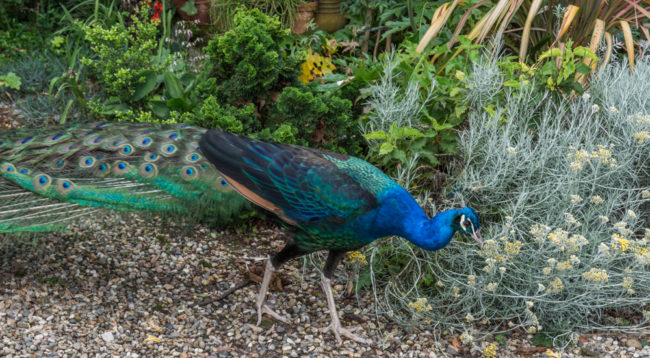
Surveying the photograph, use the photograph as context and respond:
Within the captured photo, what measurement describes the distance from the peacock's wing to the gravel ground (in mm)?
564

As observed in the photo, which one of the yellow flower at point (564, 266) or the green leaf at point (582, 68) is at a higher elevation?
the green leaf at point (582, 68)

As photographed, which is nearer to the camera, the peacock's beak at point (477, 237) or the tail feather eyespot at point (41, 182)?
the peacock's beak at point (477, 237)

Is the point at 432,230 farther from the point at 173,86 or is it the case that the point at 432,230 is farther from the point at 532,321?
the point at 173,86

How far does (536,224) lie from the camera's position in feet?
11.2

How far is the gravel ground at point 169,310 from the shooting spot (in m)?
3.52

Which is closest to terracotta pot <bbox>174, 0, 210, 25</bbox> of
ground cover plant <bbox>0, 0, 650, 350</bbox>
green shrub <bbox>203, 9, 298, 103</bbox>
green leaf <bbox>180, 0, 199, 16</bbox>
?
green leaf <bbox>180, 0, 199, 16</bbox>

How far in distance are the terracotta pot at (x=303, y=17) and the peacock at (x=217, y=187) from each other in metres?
2.63

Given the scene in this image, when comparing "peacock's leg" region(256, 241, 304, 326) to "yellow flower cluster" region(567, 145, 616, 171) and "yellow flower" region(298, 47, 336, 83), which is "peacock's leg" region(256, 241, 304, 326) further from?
"yellow flower" region(298, 47, 336, 83)

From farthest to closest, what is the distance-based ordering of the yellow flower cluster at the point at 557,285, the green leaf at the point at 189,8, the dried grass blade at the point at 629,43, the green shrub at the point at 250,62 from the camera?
1. the green leaf at the point at 189,8
2. the dried grass blade at the point at 629,43
3. the green shrub at the point at 250,62
4. the yellow flower cluster at the point at 557,285

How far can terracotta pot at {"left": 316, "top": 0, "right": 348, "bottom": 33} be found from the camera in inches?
244

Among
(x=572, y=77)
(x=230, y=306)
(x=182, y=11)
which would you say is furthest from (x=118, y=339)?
(x=182, y=11)

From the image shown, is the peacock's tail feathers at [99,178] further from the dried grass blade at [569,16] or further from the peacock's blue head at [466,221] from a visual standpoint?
the dried grass blade at [569,16]

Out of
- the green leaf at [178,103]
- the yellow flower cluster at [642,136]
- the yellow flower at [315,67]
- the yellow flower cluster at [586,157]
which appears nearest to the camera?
the yellow flower cluster at [586,157]

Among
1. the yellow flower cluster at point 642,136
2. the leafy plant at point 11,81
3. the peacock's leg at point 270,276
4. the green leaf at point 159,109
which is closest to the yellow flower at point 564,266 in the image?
the yellow flower cluster at point 642,136
